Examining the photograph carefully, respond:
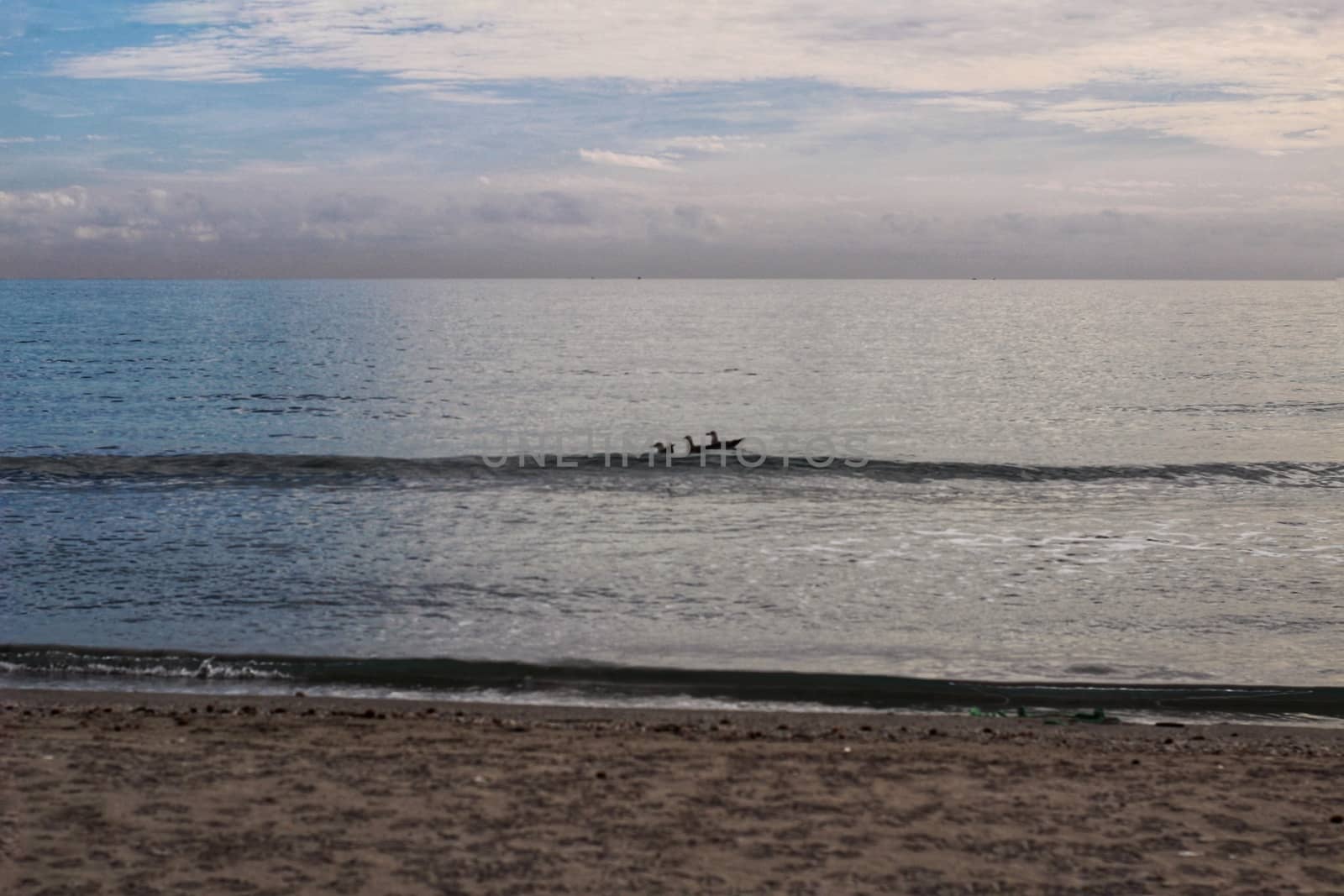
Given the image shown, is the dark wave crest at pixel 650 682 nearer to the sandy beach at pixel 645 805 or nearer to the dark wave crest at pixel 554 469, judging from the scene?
the sandy beach at pixel 645 805

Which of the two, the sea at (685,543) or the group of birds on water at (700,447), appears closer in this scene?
the sea at (685,543)

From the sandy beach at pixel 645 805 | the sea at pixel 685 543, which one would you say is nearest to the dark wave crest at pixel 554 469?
the sea at pixel 685 543

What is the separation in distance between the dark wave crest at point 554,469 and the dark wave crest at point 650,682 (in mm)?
13617

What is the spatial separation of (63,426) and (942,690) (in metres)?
32.2

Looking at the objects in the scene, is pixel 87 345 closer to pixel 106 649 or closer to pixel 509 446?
pixel 509 446

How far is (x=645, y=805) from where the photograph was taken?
7.96 metres

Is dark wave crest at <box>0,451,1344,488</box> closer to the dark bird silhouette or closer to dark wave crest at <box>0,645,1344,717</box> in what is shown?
the dark bird silhouette

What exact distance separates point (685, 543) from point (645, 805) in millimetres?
10960

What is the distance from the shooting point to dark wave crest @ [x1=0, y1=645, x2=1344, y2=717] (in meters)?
11.6

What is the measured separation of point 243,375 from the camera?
53594 millimetres

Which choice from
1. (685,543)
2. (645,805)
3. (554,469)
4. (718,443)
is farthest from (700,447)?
(645,805)

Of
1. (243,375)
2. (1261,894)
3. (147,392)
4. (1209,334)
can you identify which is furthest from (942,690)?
(1209,334)

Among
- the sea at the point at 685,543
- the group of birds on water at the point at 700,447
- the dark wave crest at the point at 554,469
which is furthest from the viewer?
the group of birds on water at the point at 700,447

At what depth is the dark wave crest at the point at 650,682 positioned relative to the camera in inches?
455
